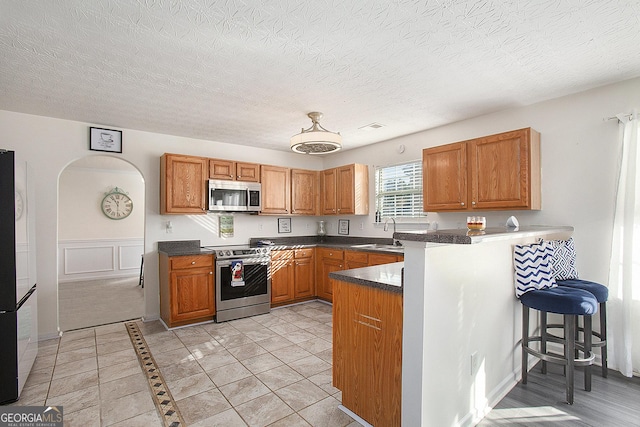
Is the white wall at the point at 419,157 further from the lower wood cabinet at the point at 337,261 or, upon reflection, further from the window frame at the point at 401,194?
the lower wood cabinet at the point at 337,261

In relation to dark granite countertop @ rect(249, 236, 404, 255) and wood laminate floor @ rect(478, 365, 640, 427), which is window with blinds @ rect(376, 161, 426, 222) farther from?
wood laminate floor @ rect(478, 365, 640, 427)

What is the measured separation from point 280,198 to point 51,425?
142 inches

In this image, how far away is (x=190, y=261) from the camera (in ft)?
12.9

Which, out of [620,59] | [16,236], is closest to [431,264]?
[620,59]

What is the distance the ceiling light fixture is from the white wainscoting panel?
598 centimetres

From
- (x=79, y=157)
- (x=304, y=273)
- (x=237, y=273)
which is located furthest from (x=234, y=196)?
(x=79, y=157)

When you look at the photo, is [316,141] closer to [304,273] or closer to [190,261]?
[190,261]

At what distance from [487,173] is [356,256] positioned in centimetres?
193

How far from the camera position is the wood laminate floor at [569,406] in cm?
205

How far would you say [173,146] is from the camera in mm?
4406

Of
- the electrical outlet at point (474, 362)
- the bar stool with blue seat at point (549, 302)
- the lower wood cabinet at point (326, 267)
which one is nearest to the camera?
the electrical outlet at point (474, 362)

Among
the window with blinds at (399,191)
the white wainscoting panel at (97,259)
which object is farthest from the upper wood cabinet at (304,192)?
the white wainscoting panel at (97,259)

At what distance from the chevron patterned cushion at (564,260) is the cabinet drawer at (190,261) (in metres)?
3.63

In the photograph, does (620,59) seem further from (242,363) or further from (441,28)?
(242,363)
